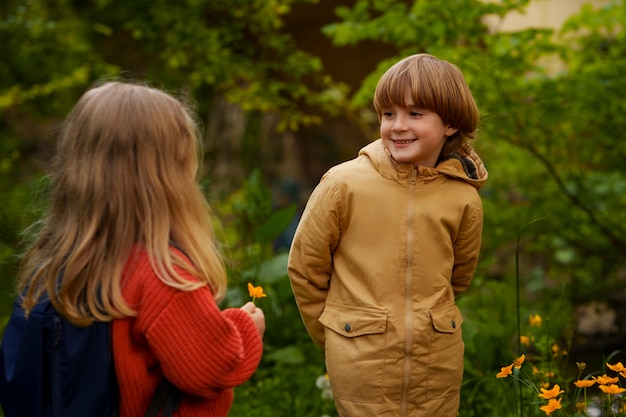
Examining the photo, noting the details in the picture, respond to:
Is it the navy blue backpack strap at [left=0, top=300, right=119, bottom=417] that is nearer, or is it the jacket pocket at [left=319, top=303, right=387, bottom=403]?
the navy blue backpack strap at [left=0, top=300, right=119, bottom=417]

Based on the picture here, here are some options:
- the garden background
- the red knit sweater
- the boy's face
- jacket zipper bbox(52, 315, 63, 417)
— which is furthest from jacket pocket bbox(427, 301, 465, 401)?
jacket zipper bbox(52, 315, 63, 417)

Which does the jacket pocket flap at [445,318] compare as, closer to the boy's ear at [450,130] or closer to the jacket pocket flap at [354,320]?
the jacket pocket flap at [354,320]

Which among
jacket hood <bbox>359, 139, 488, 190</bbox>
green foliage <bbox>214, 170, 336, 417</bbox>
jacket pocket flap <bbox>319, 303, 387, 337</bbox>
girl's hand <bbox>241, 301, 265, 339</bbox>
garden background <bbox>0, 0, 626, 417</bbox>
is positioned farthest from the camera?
garden background <bbox>0, 0, 626, 417</bbox>

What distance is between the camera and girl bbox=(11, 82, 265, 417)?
1.84 m

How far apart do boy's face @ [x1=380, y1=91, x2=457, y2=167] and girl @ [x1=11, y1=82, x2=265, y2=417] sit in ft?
2.40

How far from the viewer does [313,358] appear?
4.19 meters

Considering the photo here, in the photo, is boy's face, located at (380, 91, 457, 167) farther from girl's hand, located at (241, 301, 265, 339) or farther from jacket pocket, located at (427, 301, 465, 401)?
girl's hand, located at (241, 301, 265, 339)

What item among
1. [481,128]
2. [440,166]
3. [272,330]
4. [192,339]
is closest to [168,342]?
[192,339]

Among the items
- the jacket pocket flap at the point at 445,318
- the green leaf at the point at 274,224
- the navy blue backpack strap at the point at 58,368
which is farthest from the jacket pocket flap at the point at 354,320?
the green leaf at the point at 274,224

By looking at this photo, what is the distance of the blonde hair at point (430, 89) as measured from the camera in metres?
2.47

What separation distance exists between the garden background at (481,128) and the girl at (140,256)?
1.80ft

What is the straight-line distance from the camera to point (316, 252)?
254 centimetres

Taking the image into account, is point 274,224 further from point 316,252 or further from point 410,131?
point 410,131

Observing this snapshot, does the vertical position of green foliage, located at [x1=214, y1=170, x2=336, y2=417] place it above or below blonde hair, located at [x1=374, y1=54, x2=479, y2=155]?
below
